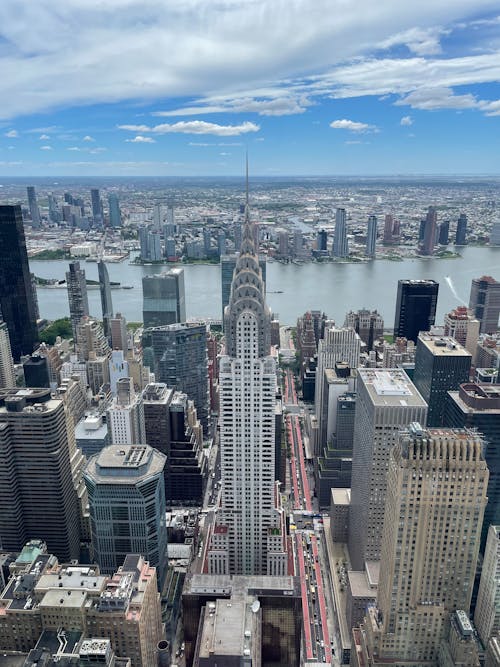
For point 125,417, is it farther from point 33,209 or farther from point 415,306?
point 33,209

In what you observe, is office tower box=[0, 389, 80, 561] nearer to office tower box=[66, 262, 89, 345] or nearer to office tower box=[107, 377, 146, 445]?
office tower box=[107, 377, 146, 445]

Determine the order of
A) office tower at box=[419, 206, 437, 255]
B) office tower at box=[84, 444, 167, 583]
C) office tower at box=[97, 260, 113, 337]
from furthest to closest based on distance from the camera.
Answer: office tower at box=[419, 206, 437, 255] → office tower at box=[97, 260, 113, 337] → office tower at box=[84, 444, 167, 583]

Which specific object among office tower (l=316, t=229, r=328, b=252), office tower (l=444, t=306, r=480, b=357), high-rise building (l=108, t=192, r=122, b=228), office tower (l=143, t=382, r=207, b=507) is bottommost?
office tower (l=143, t=382, r=207, b=507)

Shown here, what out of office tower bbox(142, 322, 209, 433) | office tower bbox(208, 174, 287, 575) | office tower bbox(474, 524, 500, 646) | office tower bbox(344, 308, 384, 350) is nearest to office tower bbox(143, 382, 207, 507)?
office tower bbox(142, 322, 209, 433)

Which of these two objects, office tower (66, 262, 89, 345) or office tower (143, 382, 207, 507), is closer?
office tower (143, 382, 207, 507)

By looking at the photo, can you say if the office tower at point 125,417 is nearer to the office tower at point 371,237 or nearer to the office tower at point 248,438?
the office tower at point 248,438

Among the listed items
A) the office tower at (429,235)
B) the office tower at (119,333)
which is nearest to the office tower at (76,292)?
the office tower at (119,333)
